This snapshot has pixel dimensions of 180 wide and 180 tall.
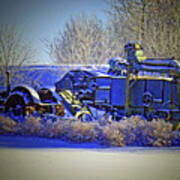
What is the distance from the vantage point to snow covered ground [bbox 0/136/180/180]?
12.2 ft

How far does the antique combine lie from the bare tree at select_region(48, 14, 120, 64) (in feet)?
10.6

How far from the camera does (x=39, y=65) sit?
934cm

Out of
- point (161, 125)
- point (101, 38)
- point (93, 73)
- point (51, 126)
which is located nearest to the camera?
point (161, 125)

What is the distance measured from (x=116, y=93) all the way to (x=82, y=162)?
2.32 metres

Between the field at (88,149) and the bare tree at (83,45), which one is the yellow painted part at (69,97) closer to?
the field at (88,149)

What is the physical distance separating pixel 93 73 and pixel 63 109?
1103 mm

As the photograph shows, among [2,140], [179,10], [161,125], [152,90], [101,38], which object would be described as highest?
[179,10]

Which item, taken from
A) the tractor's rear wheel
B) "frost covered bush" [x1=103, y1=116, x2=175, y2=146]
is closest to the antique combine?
the tractor's rear wheel

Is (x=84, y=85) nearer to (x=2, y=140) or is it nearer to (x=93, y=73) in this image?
(x=93, y=73)

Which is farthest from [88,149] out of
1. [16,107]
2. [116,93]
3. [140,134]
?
[16,107]

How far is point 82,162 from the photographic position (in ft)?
13.9

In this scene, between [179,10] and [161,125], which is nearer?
[161,125]

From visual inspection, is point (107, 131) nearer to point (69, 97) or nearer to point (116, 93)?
point (116, 93)

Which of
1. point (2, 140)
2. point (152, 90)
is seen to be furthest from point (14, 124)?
point (152, 90)
